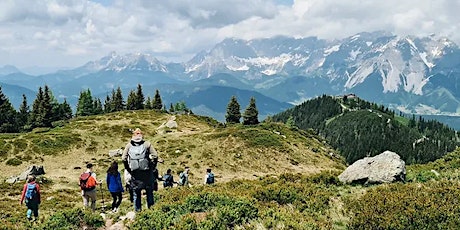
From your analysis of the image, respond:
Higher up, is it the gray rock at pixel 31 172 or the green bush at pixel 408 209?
the green bush at pixel 408 209

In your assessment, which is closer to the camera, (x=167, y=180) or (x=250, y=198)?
(x=250, y=198)

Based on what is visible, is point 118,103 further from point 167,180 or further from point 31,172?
point 167,180

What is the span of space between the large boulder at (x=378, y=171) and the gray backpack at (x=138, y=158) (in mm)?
12819

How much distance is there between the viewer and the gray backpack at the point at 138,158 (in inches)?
586

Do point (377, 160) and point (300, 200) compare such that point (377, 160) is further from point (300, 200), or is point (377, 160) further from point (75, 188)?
point (75, 188)

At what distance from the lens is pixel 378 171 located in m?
22.1

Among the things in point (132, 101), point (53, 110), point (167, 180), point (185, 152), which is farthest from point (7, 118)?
point (167, 180)

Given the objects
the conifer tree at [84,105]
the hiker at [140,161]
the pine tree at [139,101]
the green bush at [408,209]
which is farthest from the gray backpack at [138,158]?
the conifer tree at [84,105]

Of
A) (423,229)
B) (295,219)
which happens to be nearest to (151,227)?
(295,219)

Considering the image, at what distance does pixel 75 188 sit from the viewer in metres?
41.6

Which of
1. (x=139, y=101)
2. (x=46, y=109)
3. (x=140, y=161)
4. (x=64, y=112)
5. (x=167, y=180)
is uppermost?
(x=139, y=101)

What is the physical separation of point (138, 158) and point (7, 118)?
10846 centimetres

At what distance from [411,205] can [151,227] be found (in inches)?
376

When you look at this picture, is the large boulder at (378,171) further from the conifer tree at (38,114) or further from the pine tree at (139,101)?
the pine tree at (139,101)
